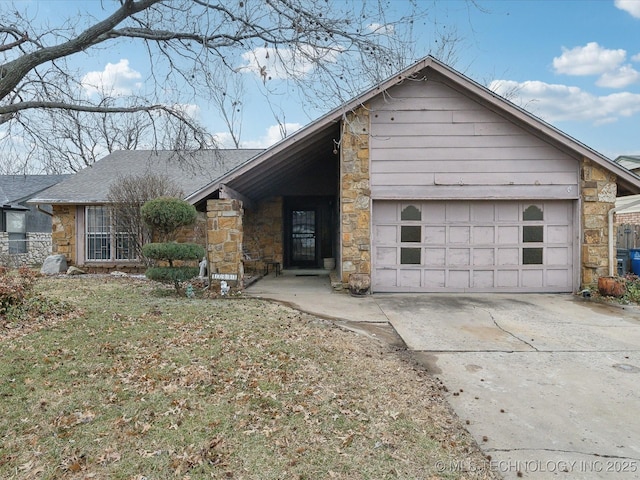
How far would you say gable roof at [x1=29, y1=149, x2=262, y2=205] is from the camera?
12875 mm

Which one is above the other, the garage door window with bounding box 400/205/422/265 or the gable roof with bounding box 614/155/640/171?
the gable roof with bounding box 614/155/640/171

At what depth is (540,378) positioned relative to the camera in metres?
4.21

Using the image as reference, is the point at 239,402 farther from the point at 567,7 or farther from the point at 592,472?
the point at 567,7

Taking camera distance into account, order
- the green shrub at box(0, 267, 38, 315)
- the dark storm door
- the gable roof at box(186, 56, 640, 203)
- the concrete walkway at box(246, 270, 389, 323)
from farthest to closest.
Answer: the dark storm door < the gable roof at box(186, 56, 640, 203) < the concrete walkway at box(246, 270, 389, 323) < the green shrub at box(0, 267, 38, 315)

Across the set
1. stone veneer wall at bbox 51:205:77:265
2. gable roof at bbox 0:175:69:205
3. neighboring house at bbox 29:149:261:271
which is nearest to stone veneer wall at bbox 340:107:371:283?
neighboring house at bbox 29:149:261:271

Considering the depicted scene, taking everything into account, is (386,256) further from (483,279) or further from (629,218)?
(629,218)

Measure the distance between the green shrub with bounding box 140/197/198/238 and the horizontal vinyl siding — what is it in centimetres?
412

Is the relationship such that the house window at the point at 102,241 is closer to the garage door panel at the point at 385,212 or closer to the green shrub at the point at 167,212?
the green shrub at the point at 167,212

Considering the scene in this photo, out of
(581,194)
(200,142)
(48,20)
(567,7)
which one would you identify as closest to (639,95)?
(581,194)

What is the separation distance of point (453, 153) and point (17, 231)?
1921cm

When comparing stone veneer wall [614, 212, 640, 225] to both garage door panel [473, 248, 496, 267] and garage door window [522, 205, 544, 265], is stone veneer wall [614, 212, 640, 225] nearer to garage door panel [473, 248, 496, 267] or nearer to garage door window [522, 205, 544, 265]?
garage door window [522, 205, 544, 265]

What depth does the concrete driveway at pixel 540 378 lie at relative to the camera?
283 centimetres

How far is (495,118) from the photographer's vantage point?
8789mm

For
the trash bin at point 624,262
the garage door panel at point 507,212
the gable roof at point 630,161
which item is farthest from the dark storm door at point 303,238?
the gable roof at point 630,161
